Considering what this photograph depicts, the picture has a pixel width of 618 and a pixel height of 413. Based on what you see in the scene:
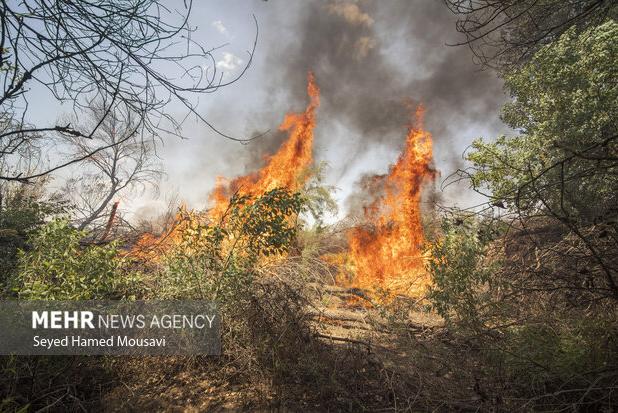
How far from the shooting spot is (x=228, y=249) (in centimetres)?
611

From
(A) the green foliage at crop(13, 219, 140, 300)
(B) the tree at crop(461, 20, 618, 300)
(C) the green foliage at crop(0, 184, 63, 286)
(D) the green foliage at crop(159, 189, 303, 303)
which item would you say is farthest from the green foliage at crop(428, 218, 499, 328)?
(C) the green foliage at crop(0, 184, 63, 286)

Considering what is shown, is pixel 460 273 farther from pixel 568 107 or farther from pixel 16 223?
pixel 16 223

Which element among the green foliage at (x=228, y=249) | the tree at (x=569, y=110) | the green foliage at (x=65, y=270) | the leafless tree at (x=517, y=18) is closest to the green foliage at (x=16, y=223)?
the green foliage at (x=65, y=270)

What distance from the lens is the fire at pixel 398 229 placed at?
44.6 feet

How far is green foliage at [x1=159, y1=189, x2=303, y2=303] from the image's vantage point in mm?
5430

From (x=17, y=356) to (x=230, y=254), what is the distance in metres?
3.00

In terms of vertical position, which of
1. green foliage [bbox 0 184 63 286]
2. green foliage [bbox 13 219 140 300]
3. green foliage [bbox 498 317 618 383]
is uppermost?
green foliage [bbox 0 184 63 286]

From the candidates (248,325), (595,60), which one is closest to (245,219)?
(248,325)

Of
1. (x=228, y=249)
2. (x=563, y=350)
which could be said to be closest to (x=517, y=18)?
(x=563, y=350)

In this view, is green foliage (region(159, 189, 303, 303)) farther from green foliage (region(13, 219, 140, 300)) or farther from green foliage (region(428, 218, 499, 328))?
green foliage (region(428, 218, 499, 328))

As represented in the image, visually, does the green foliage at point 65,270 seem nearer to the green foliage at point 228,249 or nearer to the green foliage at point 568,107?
the green foliage at point 228,249

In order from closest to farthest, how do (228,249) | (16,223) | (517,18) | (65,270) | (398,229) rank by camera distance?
(517,18) → (65,270) → (228,249) → (16,223) → (398,229)

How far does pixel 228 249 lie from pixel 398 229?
387 inches

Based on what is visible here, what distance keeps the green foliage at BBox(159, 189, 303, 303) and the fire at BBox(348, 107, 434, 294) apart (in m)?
7.69
